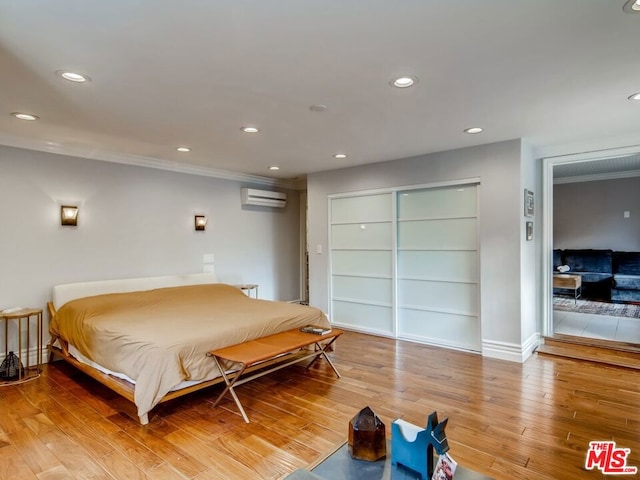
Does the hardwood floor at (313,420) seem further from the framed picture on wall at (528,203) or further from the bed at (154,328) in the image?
the framed picture on wall at (528,203)

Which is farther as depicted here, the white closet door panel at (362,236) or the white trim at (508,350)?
the white closet door panel at (362,236)

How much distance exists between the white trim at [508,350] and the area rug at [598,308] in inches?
104

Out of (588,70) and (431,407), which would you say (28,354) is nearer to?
(431,407)

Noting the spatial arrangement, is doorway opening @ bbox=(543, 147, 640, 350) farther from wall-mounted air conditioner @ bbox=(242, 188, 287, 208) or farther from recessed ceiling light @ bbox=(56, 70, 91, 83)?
recessed ceiling light @ bbox=(56, 70, 91, 83)

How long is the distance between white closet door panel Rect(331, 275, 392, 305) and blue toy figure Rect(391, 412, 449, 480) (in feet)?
11.6

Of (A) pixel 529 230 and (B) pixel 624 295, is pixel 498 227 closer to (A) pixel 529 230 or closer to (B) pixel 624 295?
(A) pixel 529 230

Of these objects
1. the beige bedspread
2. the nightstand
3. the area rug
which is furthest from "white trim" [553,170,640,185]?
the nightstand

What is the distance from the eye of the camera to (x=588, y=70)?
7.39 feet

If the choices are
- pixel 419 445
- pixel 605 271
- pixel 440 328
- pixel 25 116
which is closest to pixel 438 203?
pixel 440 328

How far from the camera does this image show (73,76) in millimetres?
2275

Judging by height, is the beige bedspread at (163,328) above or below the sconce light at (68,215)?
below

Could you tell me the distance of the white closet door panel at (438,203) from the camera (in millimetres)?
4234

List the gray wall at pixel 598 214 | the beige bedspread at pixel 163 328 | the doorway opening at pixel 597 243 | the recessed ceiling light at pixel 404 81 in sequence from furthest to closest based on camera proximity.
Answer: the gray wall at pixel 598 214, the doorway opening at pixel 597 243, the beige bedspread at pixel 163 328, the recessed ceiling light at pixel 404 81

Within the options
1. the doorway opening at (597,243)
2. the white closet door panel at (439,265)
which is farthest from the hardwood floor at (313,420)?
the doorway opening at (597,243)
